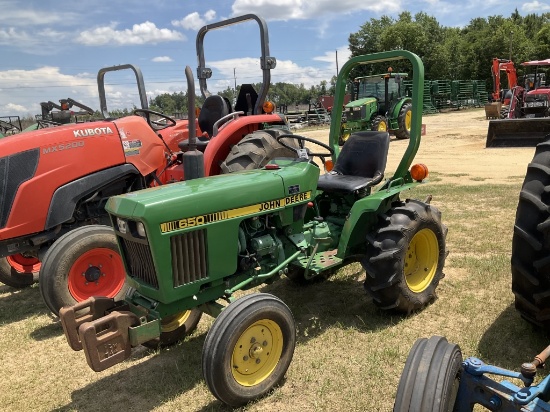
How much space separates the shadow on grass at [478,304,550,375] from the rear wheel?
13.8ft

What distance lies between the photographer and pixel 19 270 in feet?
16.2

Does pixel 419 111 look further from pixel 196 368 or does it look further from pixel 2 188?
pixel 2 188

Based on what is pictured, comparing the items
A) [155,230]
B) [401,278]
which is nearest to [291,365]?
[401,278]

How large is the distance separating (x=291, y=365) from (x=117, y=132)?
2.75m

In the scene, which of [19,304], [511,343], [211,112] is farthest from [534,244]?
[211,112]

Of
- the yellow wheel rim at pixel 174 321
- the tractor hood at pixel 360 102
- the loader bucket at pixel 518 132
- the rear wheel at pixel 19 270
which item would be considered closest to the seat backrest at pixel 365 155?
the yellow wheel rim at pixel 174 321

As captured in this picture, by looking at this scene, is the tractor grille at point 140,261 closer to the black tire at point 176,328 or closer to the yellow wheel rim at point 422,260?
the black tire at point 176,328

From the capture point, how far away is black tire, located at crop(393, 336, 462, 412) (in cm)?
176

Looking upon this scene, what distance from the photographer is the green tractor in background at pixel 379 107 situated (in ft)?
49.0

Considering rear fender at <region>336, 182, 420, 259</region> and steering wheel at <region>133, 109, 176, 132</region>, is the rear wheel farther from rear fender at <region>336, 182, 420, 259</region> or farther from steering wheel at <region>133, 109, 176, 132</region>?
rear fender at <region>336, 182, 420, 259</region>

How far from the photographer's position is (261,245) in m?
3.13

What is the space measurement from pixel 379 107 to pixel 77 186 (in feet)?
43.8

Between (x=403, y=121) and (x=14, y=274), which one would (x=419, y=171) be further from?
(x=403, y=121)

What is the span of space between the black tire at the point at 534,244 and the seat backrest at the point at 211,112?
4.09 m
